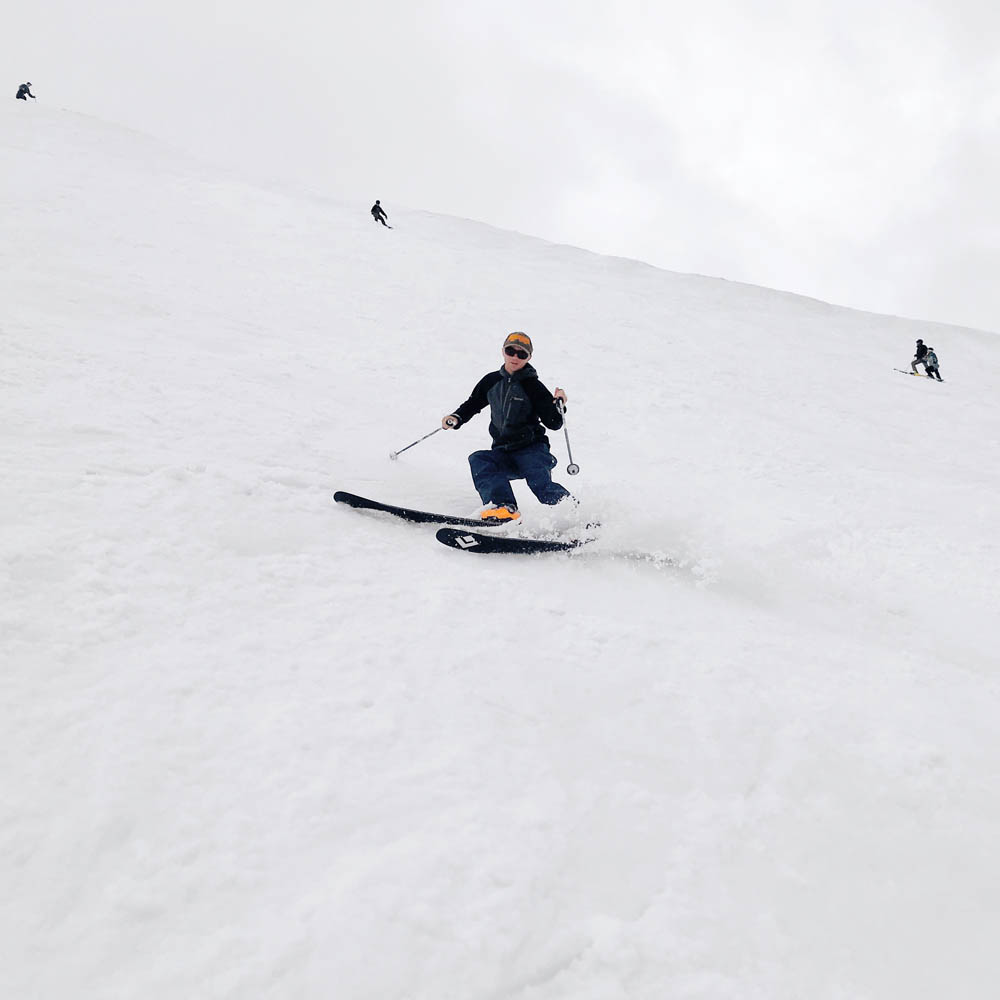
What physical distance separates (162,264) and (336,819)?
34.9ft

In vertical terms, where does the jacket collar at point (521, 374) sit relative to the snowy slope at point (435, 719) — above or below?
above

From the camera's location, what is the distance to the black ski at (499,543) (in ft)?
14.4

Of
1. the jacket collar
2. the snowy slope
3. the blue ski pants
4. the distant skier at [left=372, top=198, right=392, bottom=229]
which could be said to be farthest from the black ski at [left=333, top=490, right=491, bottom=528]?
the distant skier at [left=372, top=198, right=392, bottom=229]

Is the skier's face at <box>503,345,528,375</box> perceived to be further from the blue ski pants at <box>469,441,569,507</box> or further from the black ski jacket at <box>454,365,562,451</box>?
the blue ski pants at <box>469,441,569,507</box>

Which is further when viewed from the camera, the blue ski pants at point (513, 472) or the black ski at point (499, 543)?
the blue ski pants at point (513, 472)

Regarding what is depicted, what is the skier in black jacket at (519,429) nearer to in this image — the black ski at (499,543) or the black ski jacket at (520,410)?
the black ski jacket at (520,410)

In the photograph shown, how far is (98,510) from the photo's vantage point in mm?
3447

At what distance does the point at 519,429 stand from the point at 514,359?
0.55 m

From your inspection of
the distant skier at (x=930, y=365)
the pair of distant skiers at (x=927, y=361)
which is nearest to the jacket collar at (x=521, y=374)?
the pair of distant skiers at (x=927, y=361)

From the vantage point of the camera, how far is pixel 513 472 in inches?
208

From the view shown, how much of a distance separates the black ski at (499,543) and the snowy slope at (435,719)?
0.12 meters

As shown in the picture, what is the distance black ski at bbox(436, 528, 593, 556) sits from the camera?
4375mm

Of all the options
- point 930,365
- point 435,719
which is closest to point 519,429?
point 435,719

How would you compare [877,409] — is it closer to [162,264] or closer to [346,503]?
[346,503]
